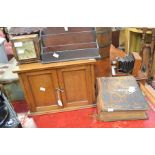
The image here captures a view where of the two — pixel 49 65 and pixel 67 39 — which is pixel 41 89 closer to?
pixel 49 65

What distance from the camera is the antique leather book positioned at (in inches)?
78.0

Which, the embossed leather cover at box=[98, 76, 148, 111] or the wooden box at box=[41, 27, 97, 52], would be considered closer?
the embossed leather cover at box=[98, 76, 148, 111]

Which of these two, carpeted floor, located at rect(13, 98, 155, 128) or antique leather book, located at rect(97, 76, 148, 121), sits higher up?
antique leather book, located at rect(97, 76, 148, 121)

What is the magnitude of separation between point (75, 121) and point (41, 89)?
0.53 meters

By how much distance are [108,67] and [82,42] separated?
0.66 meters

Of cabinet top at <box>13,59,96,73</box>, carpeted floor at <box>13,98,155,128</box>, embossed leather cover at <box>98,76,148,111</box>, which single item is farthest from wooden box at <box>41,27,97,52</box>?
carpeted floor at <box>13,98,155,128</box>

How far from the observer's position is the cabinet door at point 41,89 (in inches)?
84.5

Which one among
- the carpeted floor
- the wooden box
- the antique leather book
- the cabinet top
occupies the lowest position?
the carpeted floor

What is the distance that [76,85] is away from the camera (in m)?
2.25

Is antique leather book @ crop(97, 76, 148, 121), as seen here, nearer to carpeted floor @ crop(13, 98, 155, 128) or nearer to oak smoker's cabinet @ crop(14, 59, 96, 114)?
carpeted floor @ crop(13, 98, 155, 128)

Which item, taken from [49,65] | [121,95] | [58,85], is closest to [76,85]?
[58,85]

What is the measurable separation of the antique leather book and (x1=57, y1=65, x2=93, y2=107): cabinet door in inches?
7.0
